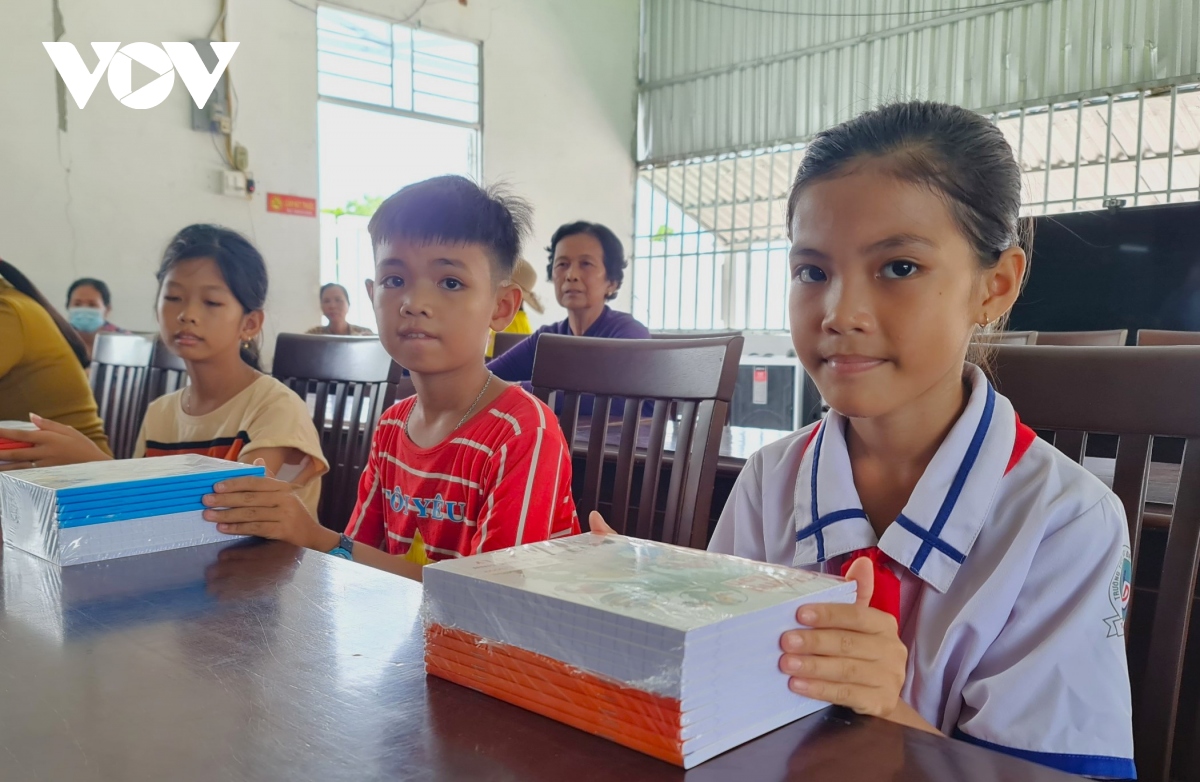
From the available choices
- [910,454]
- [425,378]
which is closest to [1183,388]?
[910,454]

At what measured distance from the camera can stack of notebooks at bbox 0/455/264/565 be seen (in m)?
0.81

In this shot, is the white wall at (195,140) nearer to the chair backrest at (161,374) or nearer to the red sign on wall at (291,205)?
the red sign on wall at (291,205)

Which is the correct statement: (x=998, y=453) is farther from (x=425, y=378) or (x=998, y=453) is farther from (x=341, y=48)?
(x=341, y=48)

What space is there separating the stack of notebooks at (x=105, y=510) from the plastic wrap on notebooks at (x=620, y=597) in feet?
1.56

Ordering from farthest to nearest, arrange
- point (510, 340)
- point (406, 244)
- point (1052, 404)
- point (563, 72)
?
point (563, 72) → point (510, 340) → point (406, 244) → point (1052, 404)

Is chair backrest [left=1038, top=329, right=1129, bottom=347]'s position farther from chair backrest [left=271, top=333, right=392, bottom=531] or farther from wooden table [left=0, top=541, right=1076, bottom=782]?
wooden table [left=0, top=541, right=1076, bottom=782]

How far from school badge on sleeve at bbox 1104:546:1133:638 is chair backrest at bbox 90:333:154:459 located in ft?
7.70

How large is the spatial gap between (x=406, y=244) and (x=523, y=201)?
10.2 inches

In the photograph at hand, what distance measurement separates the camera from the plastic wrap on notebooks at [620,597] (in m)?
0.41

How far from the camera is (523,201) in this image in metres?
1.48

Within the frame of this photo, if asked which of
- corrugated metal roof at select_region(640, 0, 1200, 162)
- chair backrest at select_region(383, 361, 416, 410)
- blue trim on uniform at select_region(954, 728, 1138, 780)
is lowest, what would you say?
blue trim on uniform at select_region(954, 728, 1138, 780)

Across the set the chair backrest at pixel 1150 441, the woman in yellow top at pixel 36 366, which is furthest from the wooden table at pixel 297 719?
the woman in yellow top at pixel 36 366

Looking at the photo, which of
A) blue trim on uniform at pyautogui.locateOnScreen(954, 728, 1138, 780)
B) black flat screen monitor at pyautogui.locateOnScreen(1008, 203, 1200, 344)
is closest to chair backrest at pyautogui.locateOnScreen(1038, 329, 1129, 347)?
black flat screen monitor at pyautogui.locateOnScreen(1008, 203, 1200, 344)

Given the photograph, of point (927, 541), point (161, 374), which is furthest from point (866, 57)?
point (927, 541)
